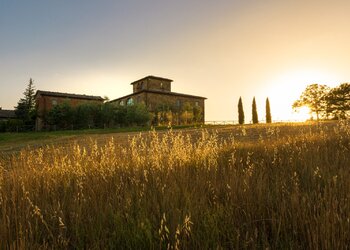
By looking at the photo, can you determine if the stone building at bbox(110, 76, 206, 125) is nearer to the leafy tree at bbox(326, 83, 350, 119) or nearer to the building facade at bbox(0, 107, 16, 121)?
the building facade at bbox(0, 107, 16, 121)

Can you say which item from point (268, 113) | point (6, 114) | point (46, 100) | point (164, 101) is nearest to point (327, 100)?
point (268, 113)

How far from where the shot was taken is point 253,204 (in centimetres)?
245

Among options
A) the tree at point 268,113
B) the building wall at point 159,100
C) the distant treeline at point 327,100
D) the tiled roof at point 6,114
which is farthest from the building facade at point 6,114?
the distant treeline at point 327,100

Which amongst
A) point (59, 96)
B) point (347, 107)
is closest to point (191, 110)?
point (59, 96)

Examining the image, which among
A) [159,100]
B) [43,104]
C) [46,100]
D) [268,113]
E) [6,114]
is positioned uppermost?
[46,100]

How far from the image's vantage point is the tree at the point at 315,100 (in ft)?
181

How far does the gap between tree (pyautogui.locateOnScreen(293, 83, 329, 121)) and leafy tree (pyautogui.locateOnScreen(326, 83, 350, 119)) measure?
94 cm

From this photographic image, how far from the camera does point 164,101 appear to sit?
5206 centimetres

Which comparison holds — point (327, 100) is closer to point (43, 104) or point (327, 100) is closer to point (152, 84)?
point (152, 84)

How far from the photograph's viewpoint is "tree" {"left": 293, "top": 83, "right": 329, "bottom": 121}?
55.1 m

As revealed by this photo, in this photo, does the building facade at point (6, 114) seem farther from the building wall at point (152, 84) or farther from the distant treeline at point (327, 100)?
the distant treeline at point (327, 100)

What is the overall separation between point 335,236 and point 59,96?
185 ft

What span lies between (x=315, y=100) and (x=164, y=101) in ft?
106

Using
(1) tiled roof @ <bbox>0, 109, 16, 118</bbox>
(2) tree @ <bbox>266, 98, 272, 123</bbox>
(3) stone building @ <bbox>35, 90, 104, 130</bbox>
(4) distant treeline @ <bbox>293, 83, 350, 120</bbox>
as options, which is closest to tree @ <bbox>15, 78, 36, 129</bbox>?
(3) stone building @ <bbox>35, 90, 104, 130</bbox>
